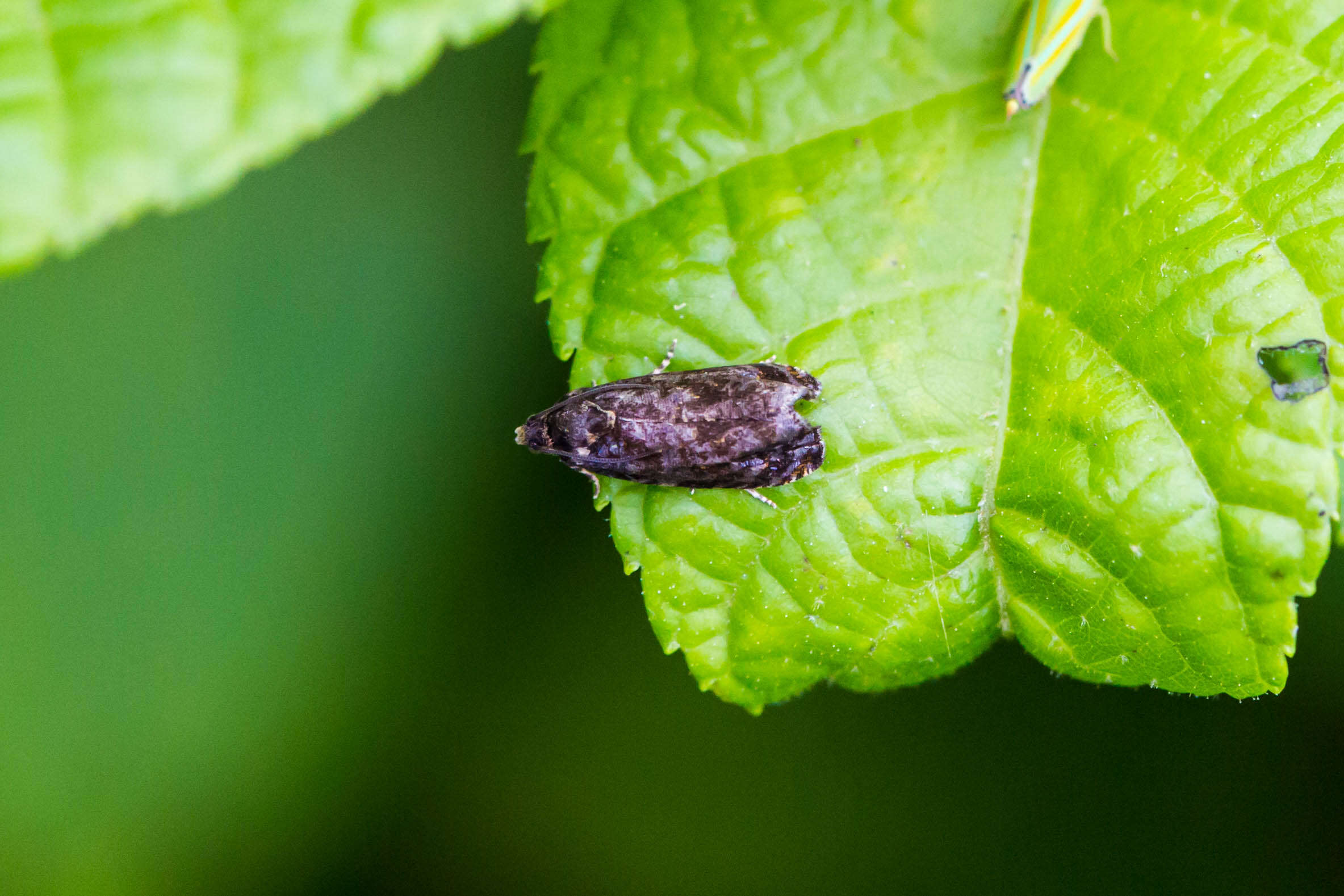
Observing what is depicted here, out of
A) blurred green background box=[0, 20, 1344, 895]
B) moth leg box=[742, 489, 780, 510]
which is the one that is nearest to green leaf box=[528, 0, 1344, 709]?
moth leg box=[742, 489, 780, 510]

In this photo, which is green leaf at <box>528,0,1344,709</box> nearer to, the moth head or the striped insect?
the striped insect

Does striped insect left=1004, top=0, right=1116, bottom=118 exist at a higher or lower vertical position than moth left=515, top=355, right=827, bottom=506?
higher

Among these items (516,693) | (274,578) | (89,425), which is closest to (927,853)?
(516,693)

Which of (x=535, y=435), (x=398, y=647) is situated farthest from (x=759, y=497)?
(x=398, y=647)

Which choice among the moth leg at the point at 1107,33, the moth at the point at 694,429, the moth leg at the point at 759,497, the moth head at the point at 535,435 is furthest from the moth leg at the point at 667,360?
the moth leg at the point at 1107,33

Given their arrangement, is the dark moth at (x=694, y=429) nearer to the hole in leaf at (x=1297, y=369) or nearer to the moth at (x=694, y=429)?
the moth at (x=694, y=429)

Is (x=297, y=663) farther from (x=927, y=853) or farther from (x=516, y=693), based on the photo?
(x=927, y=853)
